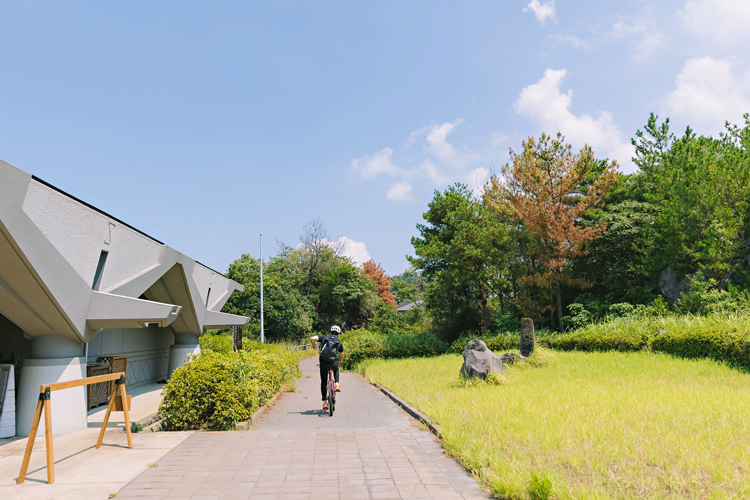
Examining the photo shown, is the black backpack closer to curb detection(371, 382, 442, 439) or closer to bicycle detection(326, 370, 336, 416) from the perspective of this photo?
bicycle detection(326, 370, 336, 416)

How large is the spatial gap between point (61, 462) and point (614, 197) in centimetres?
3064

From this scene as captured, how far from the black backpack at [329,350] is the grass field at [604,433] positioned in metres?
2.13

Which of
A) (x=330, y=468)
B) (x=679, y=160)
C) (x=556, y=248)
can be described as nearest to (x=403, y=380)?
(x=330, y=468)

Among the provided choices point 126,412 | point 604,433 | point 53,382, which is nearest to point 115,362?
point 53,382

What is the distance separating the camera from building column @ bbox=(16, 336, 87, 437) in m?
7.77

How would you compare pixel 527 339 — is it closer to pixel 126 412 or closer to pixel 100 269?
pixel 126 412

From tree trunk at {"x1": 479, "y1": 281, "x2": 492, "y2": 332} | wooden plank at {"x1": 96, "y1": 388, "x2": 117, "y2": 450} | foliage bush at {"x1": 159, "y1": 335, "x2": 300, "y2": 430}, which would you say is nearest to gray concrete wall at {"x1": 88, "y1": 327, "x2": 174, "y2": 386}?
foliage bush at {"x1": 159, "y1": 335, "x2": 300, "y2": 430}

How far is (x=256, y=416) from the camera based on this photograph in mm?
9539

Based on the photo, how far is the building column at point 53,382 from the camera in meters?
7.77

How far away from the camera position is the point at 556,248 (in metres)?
25.9

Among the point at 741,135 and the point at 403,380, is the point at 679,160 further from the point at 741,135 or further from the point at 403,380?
the point at 403,380

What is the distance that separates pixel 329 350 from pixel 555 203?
2089cm

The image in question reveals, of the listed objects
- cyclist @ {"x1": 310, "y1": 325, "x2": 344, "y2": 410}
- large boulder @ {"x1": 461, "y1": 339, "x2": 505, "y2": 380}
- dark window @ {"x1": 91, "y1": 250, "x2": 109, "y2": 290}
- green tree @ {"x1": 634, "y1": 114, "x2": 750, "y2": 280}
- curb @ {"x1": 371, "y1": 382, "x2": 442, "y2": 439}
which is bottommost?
curb @ {"x1": 371, "y1": 382, "x2": 442, "y2": 439}

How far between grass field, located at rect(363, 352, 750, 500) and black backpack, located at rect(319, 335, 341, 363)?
213 cm
